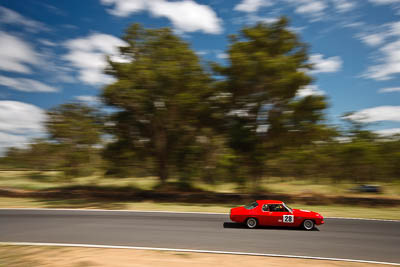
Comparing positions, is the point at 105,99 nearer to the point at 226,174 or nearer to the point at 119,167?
the point at 119,167

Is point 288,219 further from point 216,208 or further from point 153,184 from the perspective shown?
point 153,184

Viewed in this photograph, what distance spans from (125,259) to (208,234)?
11.8 ft

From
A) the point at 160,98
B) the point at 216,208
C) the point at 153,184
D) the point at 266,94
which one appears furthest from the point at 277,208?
the point at 153,184

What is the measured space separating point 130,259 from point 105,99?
54.8 feet

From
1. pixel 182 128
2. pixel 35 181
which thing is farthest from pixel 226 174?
pixel 35 181

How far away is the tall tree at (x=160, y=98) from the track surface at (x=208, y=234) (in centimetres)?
976

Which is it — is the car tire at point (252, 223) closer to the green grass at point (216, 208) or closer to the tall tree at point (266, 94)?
the green grass at point (216, 208)

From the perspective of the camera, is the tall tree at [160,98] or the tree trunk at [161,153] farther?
the tree trunk at [161,153]

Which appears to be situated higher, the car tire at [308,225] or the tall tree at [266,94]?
the tall tree at [266,94]

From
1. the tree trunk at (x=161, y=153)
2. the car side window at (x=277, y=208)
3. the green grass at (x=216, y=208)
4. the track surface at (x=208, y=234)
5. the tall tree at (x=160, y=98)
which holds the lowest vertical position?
the green grass at (x=216, y=208)

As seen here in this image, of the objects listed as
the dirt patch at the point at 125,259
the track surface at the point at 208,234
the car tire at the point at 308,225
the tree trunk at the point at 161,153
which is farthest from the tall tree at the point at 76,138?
the car tire at the point at 308,225

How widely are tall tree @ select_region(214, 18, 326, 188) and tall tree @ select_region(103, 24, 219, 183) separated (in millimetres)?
2544

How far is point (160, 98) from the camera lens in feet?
66.5

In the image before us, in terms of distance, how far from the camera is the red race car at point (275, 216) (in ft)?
32.7
